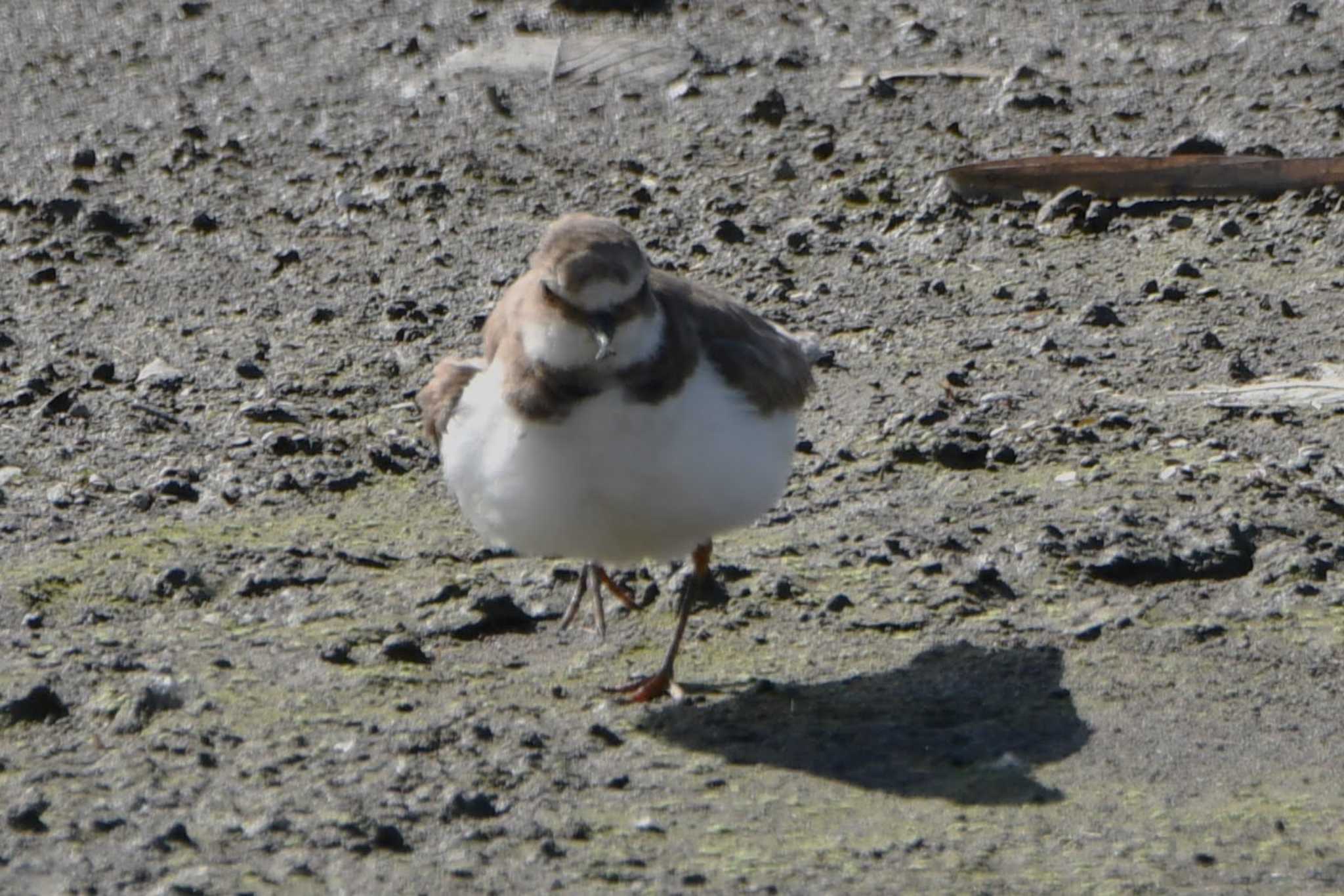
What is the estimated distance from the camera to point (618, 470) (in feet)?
14.5

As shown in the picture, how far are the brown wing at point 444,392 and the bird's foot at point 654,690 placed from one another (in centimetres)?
78

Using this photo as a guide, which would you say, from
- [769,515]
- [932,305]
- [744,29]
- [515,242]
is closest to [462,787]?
[769,515]

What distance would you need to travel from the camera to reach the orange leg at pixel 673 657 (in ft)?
15.4

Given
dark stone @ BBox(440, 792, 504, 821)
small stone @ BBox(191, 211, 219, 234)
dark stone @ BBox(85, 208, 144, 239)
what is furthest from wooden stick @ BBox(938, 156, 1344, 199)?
dark stone @ BBox(440, 792, 504, 821)

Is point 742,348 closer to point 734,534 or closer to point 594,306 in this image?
point 594,306

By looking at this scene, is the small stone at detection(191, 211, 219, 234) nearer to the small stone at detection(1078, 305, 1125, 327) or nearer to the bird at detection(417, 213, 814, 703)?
the small stone at detection(1078, 305, 1125, 327)

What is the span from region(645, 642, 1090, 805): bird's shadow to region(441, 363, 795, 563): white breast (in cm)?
43

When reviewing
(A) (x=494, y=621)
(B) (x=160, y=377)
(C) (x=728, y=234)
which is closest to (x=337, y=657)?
(A) (x=494, y=621)

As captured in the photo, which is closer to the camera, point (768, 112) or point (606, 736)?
point (606, 736)

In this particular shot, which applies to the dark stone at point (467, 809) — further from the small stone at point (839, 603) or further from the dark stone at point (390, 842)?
the small stone at point (839, 603)

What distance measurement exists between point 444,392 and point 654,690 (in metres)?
0.91

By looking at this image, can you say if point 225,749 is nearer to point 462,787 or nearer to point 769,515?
point 462,787

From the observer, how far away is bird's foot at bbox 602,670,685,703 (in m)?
4.69

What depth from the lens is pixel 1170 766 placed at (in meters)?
4.28
